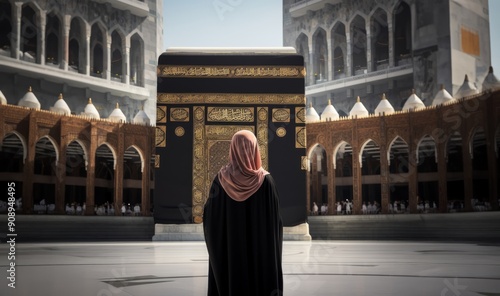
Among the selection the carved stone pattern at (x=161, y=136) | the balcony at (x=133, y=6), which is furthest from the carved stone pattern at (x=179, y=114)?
the balcony at (x=133, y=6)

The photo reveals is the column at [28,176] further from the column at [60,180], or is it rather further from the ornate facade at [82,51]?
the ornate facade at [82,51]

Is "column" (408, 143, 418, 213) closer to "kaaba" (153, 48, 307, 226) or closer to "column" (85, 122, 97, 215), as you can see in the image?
"kaaba" (153, 48, 307, 226)

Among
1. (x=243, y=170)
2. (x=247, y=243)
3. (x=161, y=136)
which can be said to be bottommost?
(x=247, y=243)

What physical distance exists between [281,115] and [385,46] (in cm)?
1186

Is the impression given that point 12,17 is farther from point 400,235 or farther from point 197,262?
point 197,262

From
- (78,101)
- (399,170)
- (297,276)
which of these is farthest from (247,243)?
(78,101)

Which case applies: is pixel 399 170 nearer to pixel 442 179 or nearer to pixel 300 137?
pixel 442 179

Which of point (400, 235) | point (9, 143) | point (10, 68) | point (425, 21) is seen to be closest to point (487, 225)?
point (400, 235)

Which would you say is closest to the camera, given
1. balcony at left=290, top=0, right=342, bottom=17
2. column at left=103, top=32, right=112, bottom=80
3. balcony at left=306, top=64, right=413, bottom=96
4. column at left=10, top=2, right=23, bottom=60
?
column at left=10, top=2, right=23, bottom=60

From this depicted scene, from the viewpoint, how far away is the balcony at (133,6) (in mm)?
20328

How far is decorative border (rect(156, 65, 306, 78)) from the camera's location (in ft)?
37.8

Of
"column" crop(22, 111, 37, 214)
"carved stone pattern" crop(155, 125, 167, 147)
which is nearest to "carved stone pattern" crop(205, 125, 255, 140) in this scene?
"carved stone pattern" crop(155, 125, 167, 147)

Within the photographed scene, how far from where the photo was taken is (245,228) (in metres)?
2.65

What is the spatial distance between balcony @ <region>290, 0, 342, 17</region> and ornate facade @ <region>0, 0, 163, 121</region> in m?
5.55
